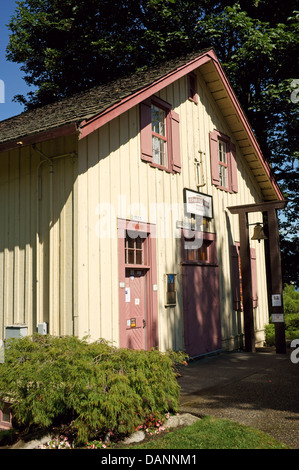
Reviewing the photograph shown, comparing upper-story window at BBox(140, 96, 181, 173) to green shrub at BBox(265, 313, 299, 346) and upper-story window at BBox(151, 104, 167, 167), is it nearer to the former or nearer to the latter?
upper-story window at BBox(151, 104, 167, 167)

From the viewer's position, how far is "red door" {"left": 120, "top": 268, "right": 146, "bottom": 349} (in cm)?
891

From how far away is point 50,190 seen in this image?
8.27 m

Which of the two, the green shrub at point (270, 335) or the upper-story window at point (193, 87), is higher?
the upper-story window at point (193, 87)

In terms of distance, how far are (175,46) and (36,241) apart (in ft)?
43.5

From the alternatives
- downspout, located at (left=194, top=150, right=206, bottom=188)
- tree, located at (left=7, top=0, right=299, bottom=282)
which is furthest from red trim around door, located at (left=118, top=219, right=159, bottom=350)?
tree, located at (left=7, top=0, right=299, bottom=282)

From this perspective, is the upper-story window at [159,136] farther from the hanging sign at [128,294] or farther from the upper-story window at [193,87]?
the hanging sign at [128,294]

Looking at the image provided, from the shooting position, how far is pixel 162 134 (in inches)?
428

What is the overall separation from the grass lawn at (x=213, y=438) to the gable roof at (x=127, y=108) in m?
4.61

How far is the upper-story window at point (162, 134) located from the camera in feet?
32.9

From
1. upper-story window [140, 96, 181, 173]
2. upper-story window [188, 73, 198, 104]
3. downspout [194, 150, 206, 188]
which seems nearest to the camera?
upper-story window [140, 96, 181, 173]

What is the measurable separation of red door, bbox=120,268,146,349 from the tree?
10.7 metres

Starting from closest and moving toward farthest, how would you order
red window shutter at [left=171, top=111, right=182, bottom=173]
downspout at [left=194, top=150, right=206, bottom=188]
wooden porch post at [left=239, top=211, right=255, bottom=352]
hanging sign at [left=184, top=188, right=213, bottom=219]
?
red window shutter at [left=171, top=111, right=182, bottom=173] → hanging sign at [left=184, top=188, right=213, bottom=219] → downspout at [left=194, top=150, right=206, bottom=188] → wooden porch post at [left=239, top=211, right=255, bottom=352]

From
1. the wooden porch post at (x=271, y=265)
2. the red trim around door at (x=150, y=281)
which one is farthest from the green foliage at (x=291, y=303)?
the red trim around door at (x=150, y=281)

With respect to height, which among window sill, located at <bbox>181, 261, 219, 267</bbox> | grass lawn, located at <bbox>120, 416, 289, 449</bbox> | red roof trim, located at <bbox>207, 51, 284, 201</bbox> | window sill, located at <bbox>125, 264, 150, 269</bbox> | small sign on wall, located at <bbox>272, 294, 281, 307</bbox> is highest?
red roof trim, located at <bbox>207, 51, 284, 201</bbox>
